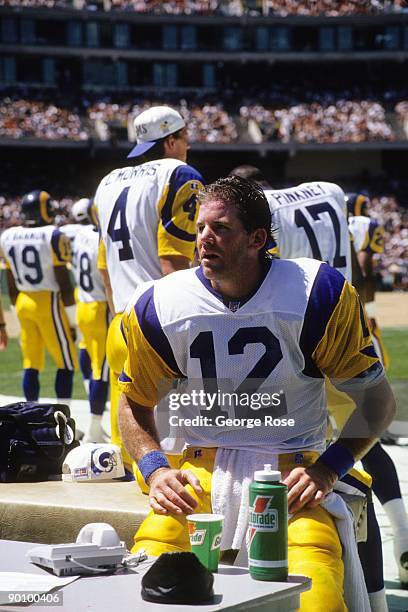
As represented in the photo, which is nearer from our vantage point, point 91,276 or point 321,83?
point 91,276

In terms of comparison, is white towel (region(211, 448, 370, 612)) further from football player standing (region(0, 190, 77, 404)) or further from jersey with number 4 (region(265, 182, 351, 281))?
football player standing (region(0, 190, 77, 404))

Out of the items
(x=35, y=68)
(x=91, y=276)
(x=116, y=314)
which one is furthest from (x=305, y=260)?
(x=35, y=68)

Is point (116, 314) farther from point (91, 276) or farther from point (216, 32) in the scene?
point (216, 32)

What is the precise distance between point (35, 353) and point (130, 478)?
496 cm

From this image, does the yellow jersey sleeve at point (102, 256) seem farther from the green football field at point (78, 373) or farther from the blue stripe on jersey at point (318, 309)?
the green football field at point (78, 373)

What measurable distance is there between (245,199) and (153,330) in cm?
48

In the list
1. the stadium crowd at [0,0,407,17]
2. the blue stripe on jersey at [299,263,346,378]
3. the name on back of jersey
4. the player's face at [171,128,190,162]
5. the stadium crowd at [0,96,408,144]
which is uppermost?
the stadium crowd at [0,0,407,17]

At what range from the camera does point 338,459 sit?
9.88 feet

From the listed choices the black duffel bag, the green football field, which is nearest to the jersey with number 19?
the green football field

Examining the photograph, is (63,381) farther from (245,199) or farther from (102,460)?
(245,199)

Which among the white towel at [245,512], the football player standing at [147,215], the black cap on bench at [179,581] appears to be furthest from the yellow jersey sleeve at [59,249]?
the black cap on bench at [179,581]

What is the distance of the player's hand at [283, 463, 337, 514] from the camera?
2.91 meters

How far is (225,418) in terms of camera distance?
10.3 ft

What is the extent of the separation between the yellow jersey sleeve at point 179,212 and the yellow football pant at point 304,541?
183 centimetres
